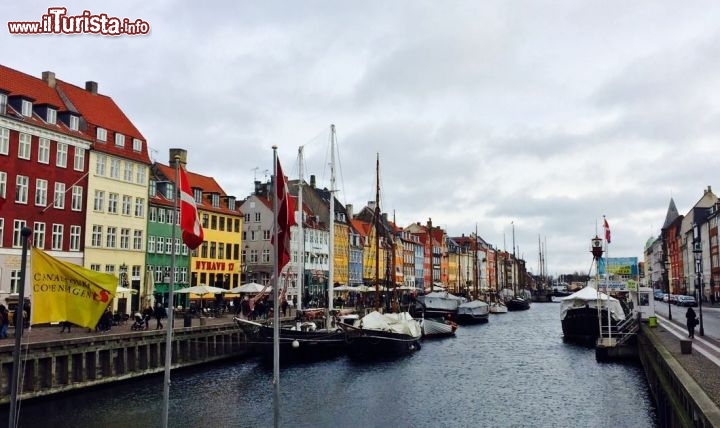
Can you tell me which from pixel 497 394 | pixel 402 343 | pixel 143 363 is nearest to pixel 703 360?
pixel 497 394

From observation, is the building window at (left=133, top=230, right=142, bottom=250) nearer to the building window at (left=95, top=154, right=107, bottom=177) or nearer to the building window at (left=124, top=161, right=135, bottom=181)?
the building window at (left=124, top=161, right=135, bottom=181)

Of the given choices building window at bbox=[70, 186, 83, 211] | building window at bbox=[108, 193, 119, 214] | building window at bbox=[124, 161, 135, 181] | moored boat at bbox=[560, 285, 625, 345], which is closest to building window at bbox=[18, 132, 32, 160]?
building window at bbox=[70, 186, 83, 211]

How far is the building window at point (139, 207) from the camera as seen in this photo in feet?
201

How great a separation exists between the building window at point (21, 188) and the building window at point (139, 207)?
13.8 meters

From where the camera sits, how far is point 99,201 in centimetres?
5619

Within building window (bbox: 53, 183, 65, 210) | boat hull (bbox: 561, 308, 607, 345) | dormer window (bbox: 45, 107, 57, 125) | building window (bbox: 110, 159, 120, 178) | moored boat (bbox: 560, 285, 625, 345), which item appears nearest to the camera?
dormer window (bbox: 45, 107, 57, 125)

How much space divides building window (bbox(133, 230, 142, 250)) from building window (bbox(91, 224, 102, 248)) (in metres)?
5.04

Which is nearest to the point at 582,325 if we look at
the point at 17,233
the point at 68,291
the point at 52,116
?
the point at 17,233

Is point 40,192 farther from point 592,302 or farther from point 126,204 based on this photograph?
point 592,302

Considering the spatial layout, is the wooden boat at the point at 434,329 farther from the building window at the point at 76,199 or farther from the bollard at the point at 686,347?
the bollard at the point at 686,347

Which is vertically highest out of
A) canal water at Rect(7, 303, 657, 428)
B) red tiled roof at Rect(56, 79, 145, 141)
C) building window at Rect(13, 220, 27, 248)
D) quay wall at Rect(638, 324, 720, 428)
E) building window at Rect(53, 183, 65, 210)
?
red tiled roof at Rect(56, 79, 145, 141)

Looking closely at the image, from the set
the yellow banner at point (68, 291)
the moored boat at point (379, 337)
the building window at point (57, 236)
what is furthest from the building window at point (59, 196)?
the yellow banner at point (68, 291)

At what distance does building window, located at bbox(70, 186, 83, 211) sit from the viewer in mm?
53156

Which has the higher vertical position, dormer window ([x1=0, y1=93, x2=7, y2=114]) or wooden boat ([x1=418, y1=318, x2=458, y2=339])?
dormer window ([x1=0, y1=93, x2=7, y2=114])
